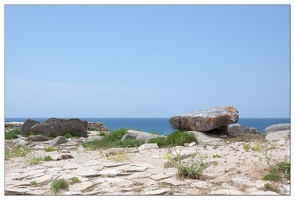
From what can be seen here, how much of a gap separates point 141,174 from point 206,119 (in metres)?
9.02

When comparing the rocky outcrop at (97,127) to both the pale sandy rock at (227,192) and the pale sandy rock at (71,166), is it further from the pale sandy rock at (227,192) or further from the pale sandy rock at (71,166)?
the pale sandy rock at (227,192)

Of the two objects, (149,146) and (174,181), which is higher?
(149,146)

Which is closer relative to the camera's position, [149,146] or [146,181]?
[146,181]

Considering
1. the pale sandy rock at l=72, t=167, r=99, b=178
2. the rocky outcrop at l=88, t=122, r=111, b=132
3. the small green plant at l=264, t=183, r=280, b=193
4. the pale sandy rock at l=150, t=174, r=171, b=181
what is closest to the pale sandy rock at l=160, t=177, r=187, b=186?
the pale sandy rock at l=150, t=174, r=171, b=181

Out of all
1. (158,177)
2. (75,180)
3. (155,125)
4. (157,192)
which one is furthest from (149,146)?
(155,125)

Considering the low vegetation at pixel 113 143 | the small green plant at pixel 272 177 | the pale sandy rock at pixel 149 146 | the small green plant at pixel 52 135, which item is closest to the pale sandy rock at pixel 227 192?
the small green plant at pixel 272 177

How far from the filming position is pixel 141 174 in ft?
25.4

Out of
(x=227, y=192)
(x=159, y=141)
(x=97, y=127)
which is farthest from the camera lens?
(x=97, y=127)

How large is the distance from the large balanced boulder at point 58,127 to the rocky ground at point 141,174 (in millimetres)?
7497

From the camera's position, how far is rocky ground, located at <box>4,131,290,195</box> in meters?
6.59

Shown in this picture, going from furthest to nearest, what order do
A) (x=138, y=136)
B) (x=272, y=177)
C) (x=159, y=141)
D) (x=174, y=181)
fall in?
(x=138, y=136) → (x=159, y=141) → (x=272, y=177) → (x=174, y=181)

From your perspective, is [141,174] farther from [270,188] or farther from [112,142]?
[112,142]
